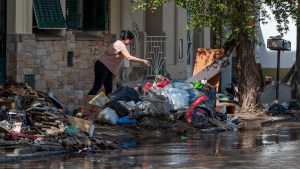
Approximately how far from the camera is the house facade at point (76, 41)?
19938mm

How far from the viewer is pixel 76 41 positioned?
22.0 meters

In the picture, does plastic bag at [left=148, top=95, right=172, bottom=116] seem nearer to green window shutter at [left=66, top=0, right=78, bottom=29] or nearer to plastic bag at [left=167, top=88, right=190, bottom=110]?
plastic bag at [left=167, top=88, right=190, bottom=110]

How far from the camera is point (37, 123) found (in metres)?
15.6

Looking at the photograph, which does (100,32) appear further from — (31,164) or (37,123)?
(31,164)

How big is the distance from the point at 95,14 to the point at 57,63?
2.50 m

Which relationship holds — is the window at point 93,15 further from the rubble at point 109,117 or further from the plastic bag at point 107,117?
the plastic bag at point 107,117

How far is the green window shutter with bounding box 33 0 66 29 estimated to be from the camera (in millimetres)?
20484

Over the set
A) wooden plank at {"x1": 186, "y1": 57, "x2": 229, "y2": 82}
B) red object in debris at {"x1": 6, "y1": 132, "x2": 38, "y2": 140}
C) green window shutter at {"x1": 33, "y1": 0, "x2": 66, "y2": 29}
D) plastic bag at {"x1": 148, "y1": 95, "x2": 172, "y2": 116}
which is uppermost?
green window shutter at {"x1": 33, "y1": 0, "x2": 66, "y2": 29}

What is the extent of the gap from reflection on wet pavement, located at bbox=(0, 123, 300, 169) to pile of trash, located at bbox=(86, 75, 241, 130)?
1148 millimetres

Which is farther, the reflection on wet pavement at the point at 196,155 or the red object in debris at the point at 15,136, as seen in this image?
the red object in debris at the point at 15,136

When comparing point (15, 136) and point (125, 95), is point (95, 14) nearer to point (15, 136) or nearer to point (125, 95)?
point (125, 95)

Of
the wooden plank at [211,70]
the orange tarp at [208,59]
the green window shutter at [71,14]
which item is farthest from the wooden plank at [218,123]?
the green window shutter at [71,14]

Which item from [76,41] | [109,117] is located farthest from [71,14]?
[109,117]

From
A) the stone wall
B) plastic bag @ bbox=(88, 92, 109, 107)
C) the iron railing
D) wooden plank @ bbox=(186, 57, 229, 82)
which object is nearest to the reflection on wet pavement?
plastic bag @ bbox=(88, 92, 109, 107)
